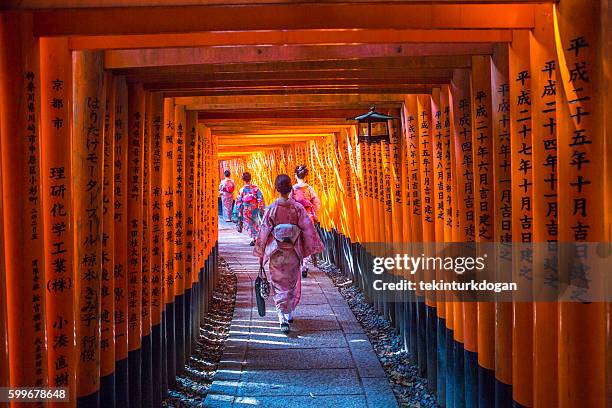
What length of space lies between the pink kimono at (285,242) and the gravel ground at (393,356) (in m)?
1.31

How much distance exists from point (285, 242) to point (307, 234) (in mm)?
299

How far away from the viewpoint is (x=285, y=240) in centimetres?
814

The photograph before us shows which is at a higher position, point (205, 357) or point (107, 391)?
point (107, 391)

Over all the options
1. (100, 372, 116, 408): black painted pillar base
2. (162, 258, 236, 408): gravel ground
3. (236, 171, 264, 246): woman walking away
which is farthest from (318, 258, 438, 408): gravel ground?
(236, 171, 264, 246): woman walking away

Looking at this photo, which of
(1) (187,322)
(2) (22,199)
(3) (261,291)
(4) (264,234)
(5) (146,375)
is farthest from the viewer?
(4) (264,234)

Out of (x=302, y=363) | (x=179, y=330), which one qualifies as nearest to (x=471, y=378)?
(x=302, y=363)

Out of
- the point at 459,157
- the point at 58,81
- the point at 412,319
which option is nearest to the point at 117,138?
the point at 58,81

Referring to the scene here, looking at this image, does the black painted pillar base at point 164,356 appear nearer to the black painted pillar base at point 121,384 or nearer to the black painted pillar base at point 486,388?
the black painted pillar base at point 121,384

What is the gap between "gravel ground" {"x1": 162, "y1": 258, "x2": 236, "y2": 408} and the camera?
6.30 metres

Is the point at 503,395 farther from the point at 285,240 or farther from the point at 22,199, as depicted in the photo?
the point at 285,240

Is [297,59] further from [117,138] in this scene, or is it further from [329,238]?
[329,238]

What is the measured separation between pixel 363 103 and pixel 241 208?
9.67 metres

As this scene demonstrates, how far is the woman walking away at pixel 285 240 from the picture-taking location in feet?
26.8

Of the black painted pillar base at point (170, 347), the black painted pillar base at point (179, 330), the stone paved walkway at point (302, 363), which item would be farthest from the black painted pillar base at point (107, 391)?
the black painted pillar base at point (179, 330)
